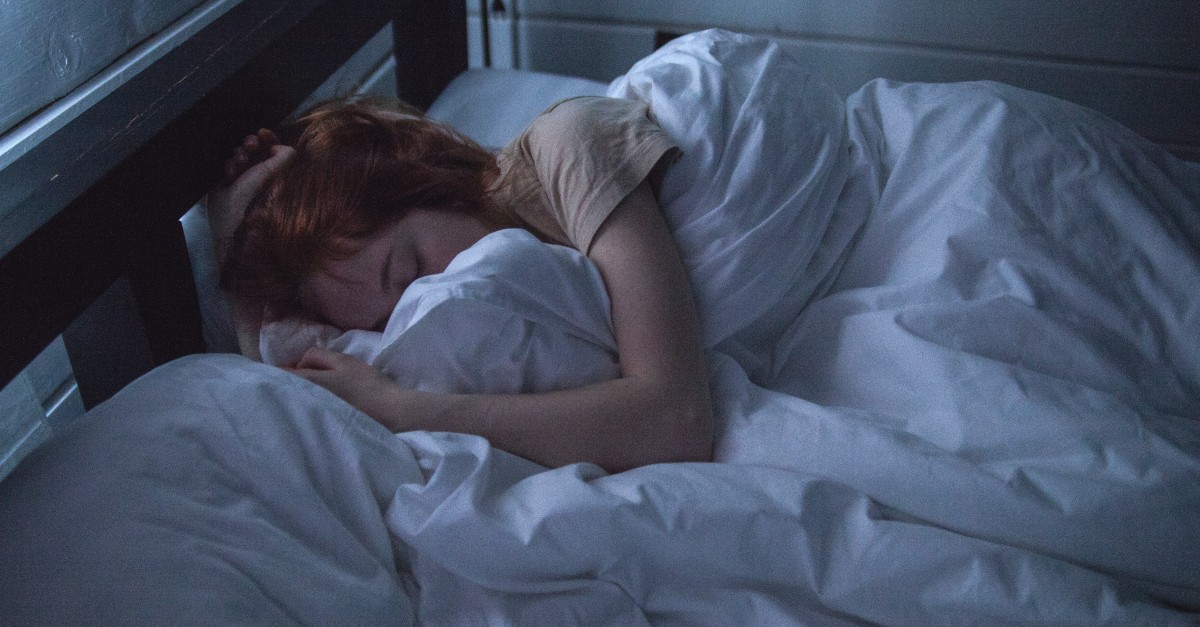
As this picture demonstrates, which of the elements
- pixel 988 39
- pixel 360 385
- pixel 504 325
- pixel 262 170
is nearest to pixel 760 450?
pixel 504 325

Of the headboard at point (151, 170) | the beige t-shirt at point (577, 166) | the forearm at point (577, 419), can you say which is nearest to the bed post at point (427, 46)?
the headboard at point (151, 170)

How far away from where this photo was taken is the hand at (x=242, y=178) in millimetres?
901

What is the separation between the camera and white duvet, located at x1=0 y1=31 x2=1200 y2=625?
0.59m

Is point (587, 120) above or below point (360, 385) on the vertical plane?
above

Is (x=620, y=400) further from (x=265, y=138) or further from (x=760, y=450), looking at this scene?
(x=265, y=138)

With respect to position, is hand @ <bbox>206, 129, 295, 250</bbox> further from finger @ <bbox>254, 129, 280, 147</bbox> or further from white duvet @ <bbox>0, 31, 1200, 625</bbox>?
white duvet @ <bbox>0, 31, 1200, 625</bbox>

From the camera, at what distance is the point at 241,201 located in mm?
901

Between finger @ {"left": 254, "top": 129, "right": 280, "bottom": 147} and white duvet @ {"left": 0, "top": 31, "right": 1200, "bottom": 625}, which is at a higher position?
finger @ {"left": 254, "top": 129, "right": 280, "bottom": 147}

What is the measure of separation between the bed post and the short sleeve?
626 mm

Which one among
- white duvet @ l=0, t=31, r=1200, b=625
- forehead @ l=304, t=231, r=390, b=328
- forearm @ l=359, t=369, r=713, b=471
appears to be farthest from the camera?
forehead @ l=304, t=231, r=390, b=328

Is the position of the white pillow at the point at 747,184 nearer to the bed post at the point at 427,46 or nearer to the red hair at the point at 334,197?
the red hair at the point at 334,197

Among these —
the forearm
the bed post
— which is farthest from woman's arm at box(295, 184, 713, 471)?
the bed post

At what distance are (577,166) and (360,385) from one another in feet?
0.97

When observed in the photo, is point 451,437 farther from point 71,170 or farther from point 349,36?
point 349,36
